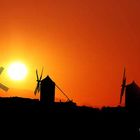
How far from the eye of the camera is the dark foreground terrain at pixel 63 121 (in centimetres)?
6561

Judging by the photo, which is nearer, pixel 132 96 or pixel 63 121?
pixel 63 121

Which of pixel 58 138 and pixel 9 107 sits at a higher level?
pixel 9 107

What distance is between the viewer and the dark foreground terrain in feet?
215

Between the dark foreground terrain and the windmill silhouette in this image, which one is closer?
the dark foreground terrain

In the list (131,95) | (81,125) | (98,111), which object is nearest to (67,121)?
(81,125)

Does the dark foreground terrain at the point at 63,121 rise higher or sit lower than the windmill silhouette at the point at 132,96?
lower

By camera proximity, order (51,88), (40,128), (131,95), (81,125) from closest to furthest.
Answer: (40,128)
(81,125)
(51,88)
(131,95)

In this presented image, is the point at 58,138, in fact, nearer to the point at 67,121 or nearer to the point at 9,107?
the point at 67,121

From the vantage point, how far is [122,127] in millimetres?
75062

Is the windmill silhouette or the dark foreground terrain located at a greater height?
the windmill silhouette

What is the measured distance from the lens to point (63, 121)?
69.6 m

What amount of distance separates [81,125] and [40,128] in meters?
7.67

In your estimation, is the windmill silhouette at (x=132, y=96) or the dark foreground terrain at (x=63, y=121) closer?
the dark foreground terrain at (x=63, y=121)

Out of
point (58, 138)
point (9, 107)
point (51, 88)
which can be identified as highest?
point (51, 88)
